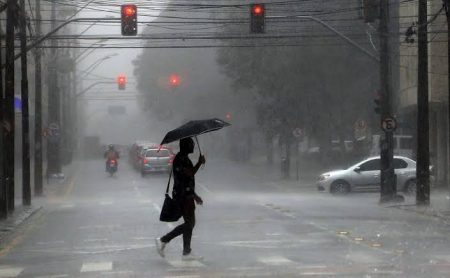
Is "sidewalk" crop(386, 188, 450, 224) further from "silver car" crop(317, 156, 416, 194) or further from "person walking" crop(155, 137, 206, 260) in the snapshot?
"person walking" crop(155, 137, 206, 260)

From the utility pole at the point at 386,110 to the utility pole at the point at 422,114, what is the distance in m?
2.43

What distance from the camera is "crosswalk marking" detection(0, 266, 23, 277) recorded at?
46.3 feet

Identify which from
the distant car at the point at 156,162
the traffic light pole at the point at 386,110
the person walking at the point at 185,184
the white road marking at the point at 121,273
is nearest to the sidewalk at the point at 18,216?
the person walking at the point at 185,184

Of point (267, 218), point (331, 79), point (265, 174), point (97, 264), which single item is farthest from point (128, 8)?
point (265, 174)

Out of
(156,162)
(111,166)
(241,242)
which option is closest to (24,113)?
(241,242)

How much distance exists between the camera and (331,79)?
180ft

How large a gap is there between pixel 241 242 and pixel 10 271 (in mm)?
4888

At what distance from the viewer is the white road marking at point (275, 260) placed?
14.6m

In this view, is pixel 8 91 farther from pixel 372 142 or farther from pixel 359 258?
pixel 372 142

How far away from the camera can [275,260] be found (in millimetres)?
14992

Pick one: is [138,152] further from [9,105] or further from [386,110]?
[9,105]

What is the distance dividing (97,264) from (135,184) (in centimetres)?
3389

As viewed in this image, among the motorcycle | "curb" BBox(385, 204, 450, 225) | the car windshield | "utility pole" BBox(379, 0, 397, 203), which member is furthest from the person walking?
the motorcycle

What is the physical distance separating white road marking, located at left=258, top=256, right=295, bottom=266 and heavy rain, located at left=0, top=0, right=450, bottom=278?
0.20ft
